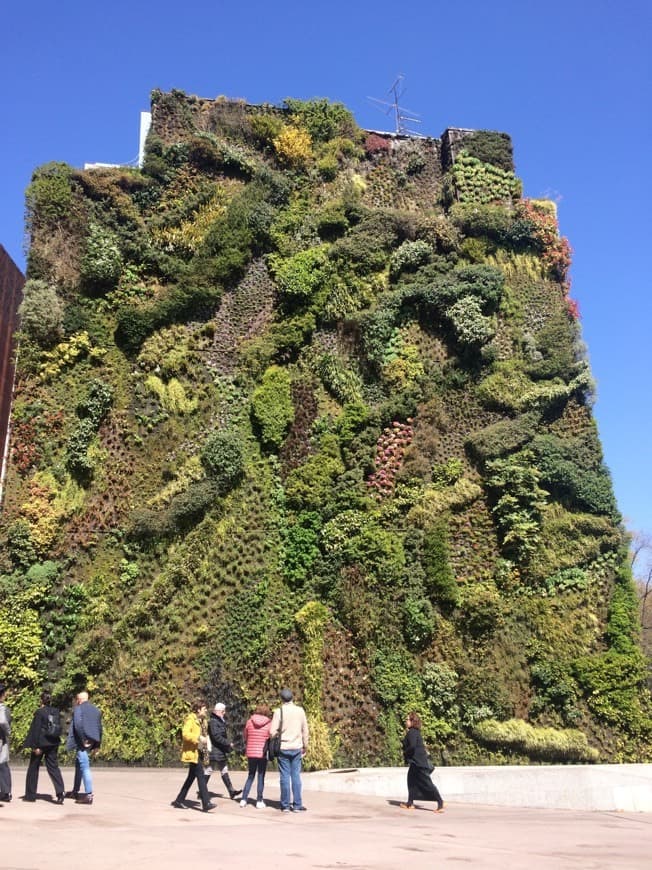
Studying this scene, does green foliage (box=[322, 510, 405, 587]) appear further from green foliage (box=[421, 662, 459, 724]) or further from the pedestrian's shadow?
the pedestrian's shadow

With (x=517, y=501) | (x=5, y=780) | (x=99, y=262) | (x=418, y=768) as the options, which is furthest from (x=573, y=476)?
(x=5, y=780)

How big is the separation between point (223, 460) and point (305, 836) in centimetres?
1017

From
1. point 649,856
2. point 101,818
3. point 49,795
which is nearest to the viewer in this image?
point 649,856

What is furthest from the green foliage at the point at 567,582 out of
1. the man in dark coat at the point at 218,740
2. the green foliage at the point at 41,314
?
the green foliage at the point at 41,314

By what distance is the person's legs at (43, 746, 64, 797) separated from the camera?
9.08m

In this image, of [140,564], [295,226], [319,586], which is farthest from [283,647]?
[295,226]

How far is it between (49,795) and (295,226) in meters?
14.6

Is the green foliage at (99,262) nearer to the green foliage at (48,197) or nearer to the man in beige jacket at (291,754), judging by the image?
the green foliage at (48,197)

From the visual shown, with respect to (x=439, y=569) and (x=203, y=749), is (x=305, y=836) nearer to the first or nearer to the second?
(x=203, y=749)

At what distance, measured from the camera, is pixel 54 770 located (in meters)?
9.16

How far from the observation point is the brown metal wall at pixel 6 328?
59.1 ft

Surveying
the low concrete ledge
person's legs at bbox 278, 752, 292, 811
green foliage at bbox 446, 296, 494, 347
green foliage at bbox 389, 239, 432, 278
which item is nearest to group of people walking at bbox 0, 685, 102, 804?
person's legs at bbox 278, 752, 292, 811

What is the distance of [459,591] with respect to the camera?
53.4 ft

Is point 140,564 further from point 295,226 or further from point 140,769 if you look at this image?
point 295,226
